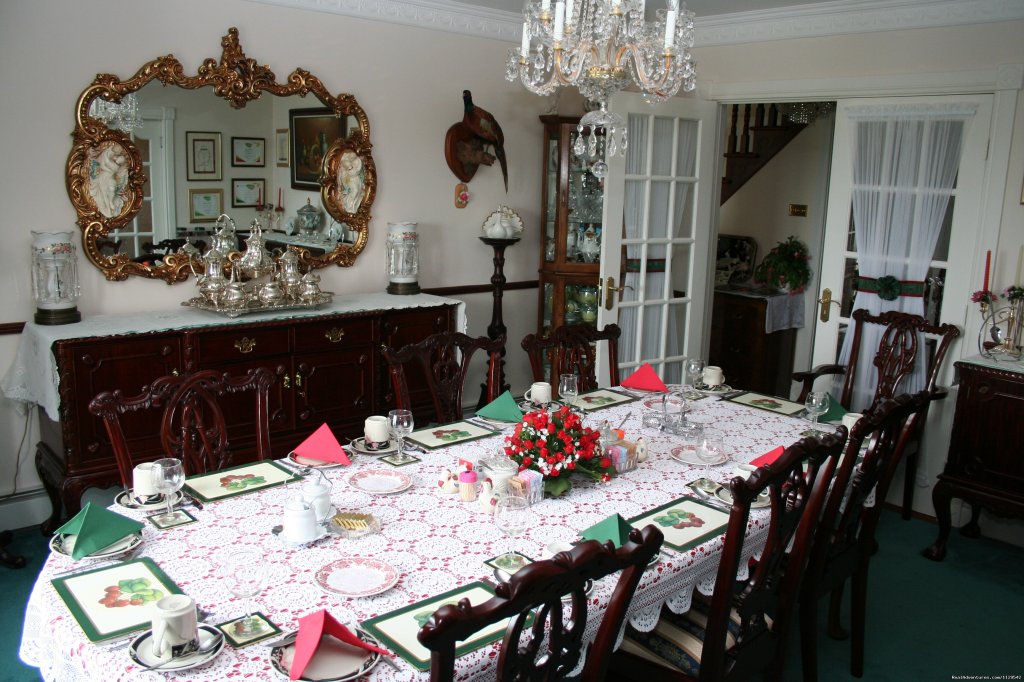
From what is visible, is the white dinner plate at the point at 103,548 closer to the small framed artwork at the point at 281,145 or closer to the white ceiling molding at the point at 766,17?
the small framed artwork at the point at 281,145

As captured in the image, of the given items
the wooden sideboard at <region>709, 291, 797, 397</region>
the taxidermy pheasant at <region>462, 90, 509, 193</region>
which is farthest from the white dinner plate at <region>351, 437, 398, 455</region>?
the wooden sideboard at <region>709, 291, 797, 397</region>

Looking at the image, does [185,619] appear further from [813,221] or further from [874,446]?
[813,221]

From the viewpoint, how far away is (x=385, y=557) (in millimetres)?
1893

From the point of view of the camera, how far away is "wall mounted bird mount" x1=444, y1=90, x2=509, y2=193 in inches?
191

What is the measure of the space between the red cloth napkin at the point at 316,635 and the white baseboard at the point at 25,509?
2802 millimetres

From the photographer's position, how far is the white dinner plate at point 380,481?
7.43 ft

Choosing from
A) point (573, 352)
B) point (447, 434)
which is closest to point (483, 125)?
point (573, 352)

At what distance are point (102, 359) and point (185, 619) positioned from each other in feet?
7.09

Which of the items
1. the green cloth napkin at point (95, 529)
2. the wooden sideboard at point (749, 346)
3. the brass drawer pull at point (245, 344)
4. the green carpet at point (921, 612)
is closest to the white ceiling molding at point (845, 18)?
the wooden sideboard at point (749, 346)

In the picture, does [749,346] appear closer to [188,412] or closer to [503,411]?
[503,411]

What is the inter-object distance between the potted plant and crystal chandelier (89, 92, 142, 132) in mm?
4202

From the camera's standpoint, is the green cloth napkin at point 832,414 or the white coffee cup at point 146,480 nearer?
the white coffee cup at point 146,480

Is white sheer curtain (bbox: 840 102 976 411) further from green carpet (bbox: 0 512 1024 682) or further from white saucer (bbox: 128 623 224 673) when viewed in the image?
white saucer (bbox: 128 623 224 673)

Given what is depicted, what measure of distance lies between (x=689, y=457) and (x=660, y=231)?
242 centimetres
